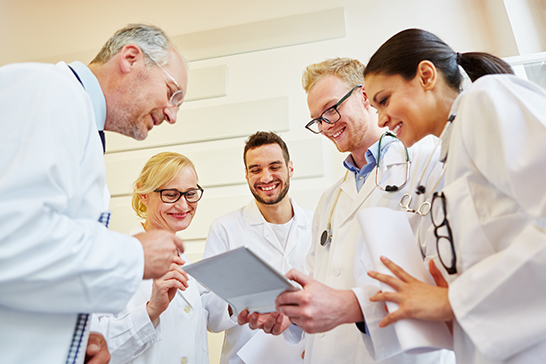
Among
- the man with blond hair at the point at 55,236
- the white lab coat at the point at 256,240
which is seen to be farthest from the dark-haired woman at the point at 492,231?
the white lab coat at the point at 256,240

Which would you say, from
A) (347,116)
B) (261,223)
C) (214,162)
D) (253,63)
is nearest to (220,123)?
(214,162)

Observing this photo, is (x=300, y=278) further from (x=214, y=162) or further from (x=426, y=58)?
(x=214, y=162)

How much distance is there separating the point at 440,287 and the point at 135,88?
3.91 feet

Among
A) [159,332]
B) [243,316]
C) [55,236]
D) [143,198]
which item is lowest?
[159,332]

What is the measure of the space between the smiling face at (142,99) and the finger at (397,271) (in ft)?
3.21

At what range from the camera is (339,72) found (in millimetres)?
2020

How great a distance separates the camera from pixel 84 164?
3.37ft

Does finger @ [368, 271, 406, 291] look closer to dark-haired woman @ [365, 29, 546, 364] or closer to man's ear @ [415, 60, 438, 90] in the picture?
dark-haired woman @ [365, 29, 546, 364]

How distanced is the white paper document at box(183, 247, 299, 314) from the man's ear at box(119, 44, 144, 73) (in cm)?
78

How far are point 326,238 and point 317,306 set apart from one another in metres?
0.65

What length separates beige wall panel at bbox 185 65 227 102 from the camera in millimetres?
3525

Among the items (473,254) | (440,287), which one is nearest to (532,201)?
(473,254)

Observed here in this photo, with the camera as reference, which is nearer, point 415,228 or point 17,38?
point 415,228

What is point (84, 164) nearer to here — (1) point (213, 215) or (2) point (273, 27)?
(1) point (213, 215)
